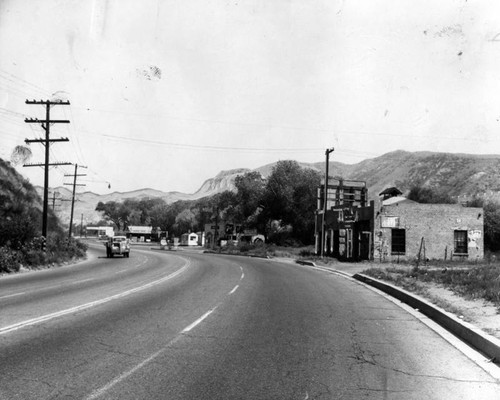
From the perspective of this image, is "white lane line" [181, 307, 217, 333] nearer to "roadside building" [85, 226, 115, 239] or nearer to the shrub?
the shrub

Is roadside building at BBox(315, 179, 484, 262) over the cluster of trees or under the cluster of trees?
under

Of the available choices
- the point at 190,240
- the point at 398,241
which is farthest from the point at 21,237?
the point at 190,240

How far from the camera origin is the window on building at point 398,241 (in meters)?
37.6

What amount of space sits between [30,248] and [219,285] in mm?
18238

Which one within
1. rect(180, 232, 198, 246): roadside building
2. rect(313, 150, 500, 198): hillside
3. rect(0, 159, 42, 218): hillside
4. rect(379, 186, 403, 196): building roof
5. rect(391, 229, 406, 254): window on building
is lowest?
rect(180, 232, 198, 246): roadside building

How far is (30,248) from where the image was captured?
3186cm

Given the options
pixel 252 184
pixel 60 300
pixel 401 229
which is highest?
pixel 252 184

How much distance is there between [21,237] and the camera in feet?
102

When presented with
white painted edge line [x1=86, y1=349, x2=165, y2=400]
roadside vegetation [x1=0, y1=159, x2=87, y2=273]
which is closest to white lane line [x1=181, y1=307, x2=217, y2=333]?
white painted edge line [x1=86, y1=349, x2=165, y2=400]

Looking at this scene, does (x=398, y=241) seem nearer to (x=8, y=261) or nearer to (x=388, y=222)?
(x=388, y=222)

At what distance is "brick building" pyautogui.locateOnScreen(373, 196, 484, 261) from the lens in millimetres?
37438

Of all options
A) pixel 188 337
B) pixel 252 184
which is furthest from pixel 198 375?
pixel 252 184

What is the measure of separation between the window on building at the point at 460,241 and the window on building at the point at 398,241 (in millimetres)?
4071

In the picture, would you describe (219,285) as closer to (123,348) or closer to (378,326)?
(378,326)
